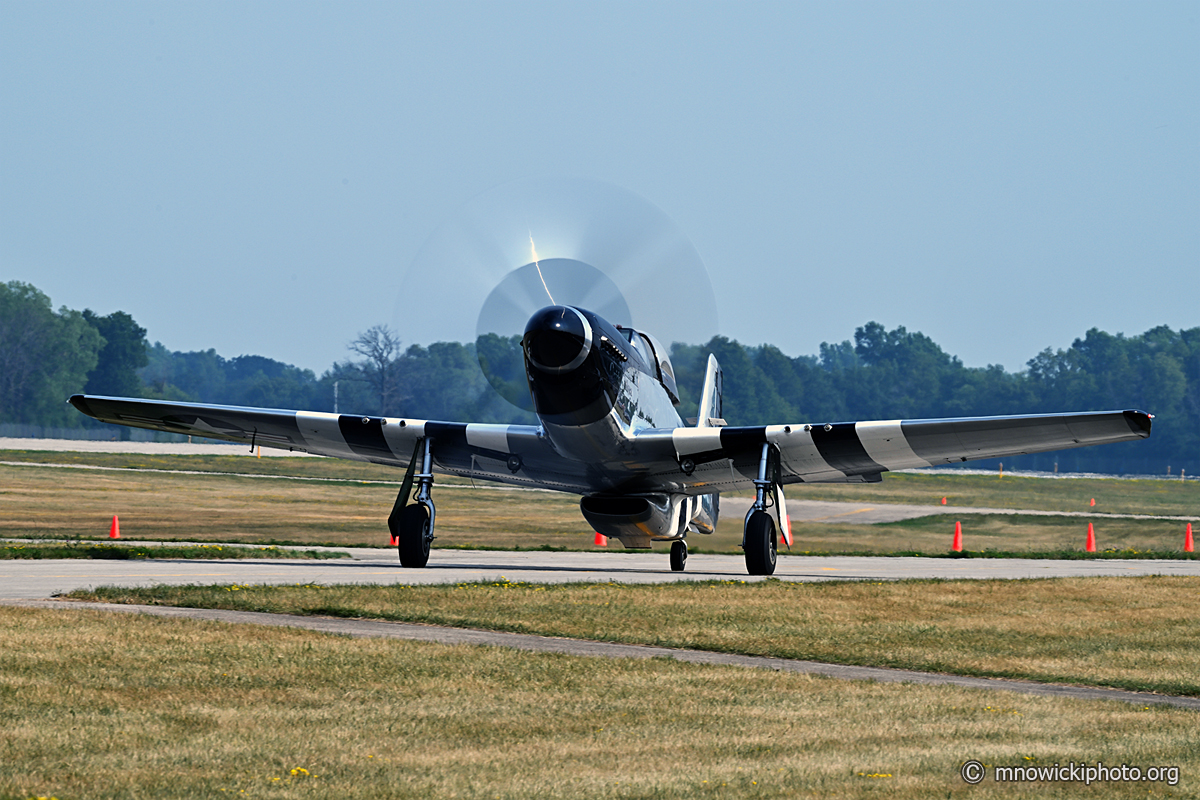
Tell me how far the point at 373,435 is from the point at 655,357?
18.2ft

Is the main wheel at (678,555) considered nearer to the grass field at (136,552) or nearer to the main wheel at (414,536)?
the main wheel at (414,536)

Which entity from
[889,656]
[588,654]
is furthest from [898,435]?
[588,654]

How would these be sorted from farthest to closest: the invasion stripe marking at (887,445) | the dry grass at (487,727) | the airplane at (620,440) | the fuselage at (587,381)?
the invasion stripe marking at (887,445)
the airplane at (620,440)
the fuselage at (587,381)
the dry grass at (487,727)

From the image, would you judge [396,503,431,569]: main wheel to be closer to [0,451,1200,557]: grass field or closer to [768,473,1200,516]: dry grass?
[0,451,1200,557]: grass field

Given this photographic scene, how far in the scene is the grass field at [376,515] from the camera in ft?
115

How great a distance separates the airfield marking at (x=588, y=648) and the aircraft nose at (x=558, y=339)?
21.1 feet

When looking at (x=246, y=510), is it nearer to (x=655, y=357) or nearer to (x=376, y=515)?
(x=376, y=515)

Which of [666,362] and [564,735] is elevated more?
[666,362]

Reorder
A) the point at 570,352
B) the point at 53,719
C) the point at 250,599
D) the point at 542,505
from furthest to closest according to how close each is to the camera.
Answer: the point at 542,505 < the point at 570,352 < the point at 250,599 < the point at 53,719

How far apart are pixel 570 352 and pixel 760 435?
15.2 ft

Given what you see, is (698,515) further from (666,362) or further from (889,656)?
(889,656)

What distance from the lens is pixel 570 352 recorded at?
19.5 meters

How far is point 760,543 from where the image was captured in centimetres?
2222

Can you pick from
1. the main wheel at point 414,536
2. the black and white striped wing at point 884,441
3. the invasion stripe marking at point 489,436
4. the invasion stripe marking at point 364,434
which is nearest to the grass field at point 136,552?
the invasion stripe marking at point 364,434
